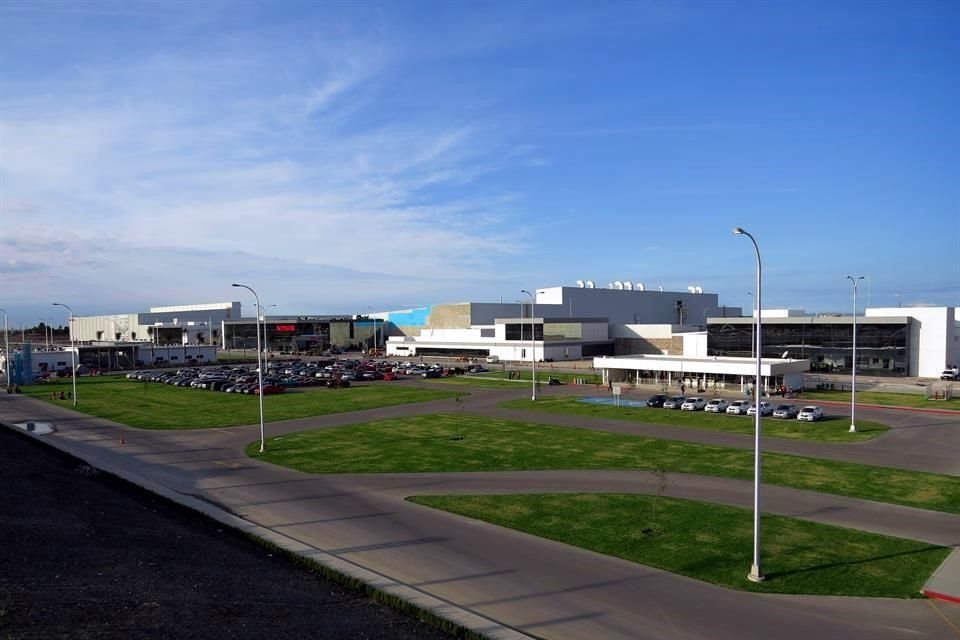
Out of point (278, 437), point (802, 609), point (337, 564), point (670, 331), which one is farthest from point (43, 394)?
point (670, 331)

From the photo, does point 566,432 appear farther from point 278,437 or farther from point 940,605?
point 940,605

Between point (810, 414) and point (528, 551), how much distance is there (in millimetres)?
33765

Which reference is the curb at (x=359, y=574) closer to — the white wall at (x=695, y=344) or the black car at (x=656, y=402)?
the black car at (x=656, y=402)

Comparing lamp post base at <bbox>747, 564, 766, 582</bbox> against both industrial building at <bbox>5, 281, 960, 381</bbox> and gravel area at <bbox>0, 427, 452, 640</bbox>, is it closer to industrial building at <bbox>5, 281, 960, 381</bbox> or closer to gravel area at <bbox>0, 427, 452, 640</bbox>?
gravel area at <bbox>0, 427, 452, 640</bbox>

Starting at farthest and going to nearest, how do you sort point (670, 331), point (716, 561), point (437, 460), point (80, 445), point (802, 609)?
point (670, 331) → point (80, 445) → point (437, 460) → point (716, 561) → point (802, 609)

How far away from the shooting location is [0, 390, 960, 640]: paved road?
15320 millimetres

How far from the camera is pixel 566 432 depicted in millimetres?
41594

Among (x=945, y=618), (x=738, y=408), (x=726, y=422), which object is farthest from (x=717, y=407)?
(x=945, y=618)

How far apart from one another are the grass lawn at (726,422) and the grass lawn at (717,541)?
63.3 ft

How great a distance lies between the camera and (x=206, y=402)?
61406mm

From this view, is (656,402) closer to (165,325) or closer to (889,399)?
(889,399)

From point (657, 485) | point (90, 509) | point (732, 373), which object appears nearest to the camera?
point (90, 509)

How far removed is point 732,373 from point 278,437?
43316mm

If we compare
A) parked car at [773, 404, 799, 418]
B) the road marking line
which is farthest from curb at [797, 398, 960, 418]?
the road marking line
